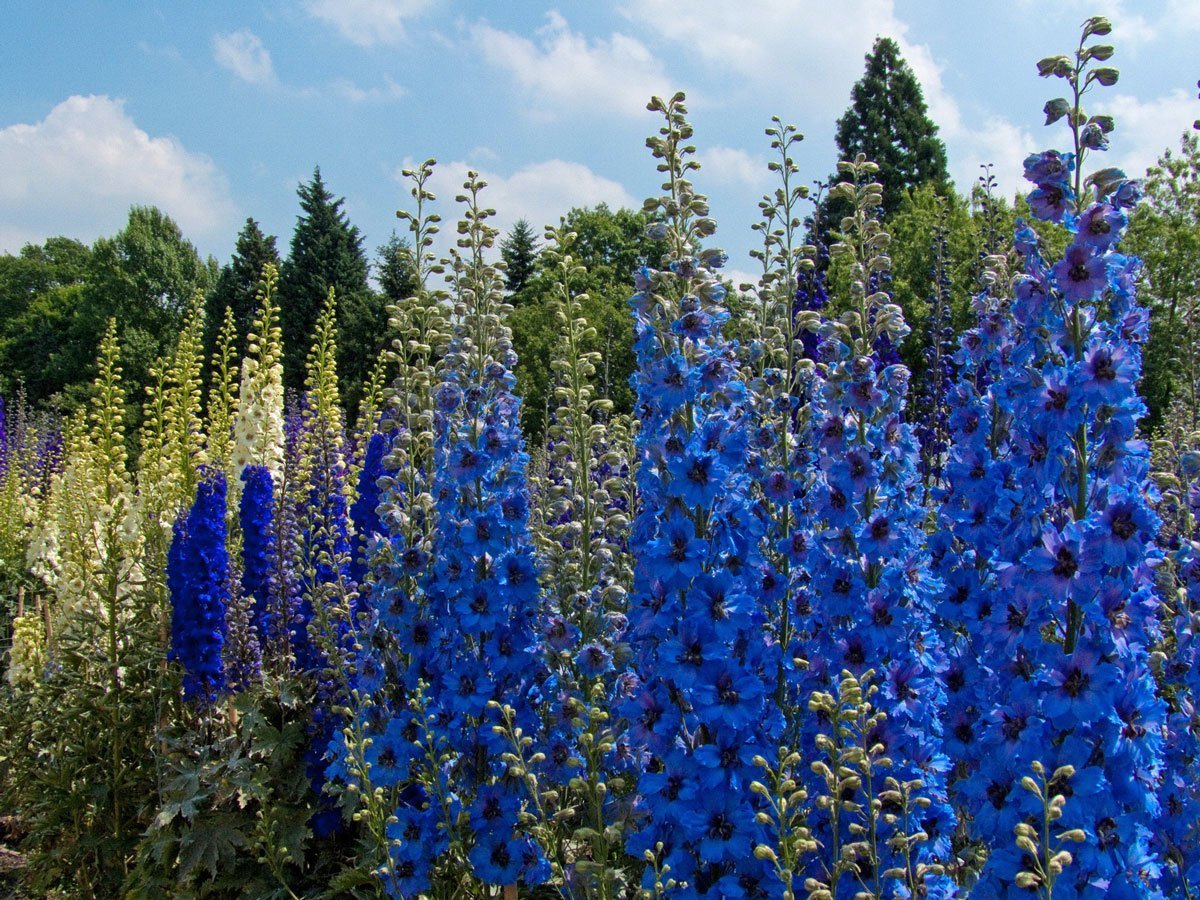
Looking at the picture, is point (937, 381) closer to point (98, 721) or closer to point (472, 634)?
point (472, 634)

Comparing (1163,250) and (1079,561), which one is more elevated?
(1163,250)

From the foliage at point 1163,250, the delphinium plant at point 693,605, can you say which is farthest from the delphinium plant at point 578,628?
the foliage at point 1163,250

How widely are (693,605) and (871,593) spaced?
0.67 metres

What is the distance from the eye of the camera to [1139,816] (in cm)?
231

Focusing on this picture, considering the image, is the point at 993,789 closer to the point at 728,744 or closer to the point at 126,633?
the point at 728,744

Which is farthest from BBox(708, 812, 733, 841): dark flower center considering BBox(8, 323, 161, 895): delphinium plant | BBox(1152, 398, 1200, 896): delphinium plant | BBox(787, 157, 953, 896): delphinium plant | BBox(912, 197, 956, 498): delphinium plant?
BBox(912, 197, 956, 498): delphinium plant

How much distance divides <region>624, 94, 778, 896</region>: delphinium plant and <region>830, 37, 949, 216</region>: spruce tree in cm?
3184

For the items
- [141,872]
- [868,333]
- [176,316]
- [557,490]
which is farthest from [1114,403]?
[176,316]

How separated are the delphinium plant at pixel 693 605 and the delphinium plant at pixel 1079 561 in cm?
69

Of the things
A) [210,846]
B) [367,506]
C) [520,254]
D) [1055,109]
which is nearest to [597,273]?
[520,254]

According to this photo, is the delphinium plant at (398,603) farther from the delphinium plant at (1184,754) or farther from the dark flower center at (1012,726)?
the delphinium plant at (1184,754)

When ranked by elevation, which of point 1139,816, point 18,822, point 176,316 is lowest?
point 18,822

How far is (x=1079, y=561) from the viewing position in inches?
87.1

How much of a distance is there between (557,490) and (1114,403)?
1.89m
